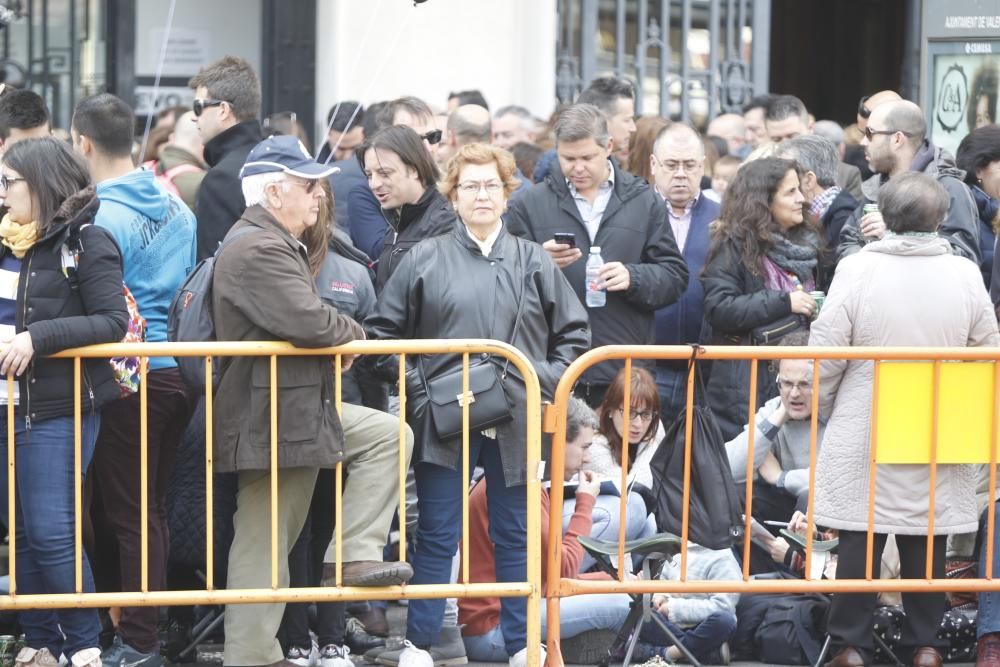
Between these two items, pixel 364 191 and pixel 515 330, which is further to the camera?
pixel 364 191

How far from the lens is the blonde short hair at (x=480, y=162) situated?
6430mm

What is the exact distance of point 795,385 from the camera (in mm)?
7016

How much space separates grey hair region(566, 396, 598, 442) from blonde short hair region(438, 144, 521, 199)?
0.89 meters

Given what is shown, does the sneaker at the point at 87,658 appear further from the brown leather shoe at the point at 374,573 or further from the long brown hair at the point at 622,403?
the long brown hair at the point at 622,403

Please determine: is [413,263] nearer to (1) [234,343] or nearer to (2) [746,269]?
(1) [234,343]

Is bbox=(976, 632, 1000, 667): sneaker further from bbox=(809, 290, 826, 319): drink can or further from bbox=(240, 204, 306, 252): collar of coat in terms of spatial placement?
bbox=(240, 204, 306, 252): collar of coat

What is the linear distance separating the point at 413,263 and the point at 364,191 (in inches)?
54.2

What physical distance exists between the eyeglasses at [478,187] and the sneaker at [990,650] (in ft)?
8.44

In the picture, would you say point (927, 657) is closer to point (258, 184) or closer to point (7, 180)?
point (258, 184)

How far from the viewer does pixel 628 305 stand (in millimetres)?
7438

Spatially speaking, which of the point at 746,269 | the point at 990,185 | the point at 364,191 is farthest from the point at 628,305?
the point at 990,185

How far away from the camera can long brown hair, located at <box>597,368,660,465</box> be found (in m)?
7.08

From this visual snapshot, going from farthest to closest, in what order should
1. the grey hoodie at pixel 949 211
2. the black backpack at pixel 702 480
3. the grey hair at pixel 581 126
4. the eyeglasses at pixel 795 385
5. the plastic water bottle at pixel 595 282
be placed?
1. the grey hair at pixel 581 126
2. the grey hoodie at pixel 949 211
3. the plastic water bottle at pixel 595 282
4. the eyeglasses at pixel 795 385
5. the black backpack at pixel 702 480

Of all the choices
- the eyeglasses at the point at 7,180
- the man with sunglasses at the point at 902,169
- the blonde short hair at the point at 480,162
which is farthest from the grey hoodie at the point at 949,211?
the eyeglasses at the point at 7,180
